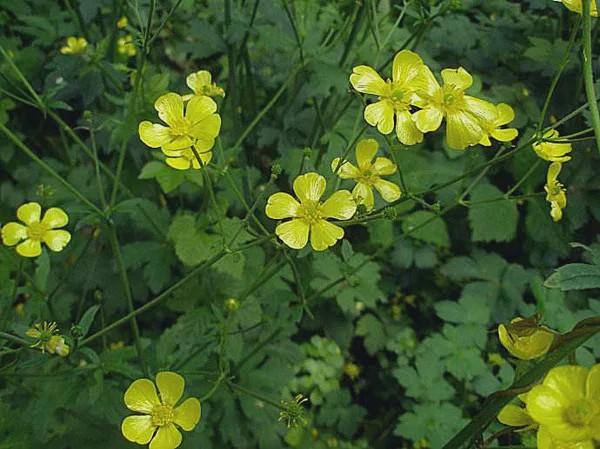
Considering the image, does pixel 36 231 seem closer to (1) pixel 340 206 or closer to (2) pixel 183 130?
(2) pixel 183 130

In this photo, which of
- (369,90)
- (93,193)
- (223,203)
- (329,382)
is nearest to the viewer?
(369,90)

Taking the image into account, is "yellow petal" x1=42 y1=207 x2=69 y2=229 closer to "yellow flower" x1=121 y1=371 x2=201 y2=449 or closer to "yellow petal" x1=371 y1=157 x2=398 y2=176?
"yellow flower" x1=121 y1=371 x2=201 y2=449

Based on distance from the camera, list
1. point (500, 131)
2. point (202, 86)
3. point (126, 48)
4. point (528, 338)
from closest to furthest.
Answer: point (528, 338) → point (500, 131) → point (202, 86) → point (126, 48)

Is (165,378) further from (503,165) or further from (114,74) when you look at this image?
(503,165)

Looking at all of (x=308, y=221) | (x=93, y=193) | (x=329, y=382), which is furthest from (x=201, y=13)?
(x=308, y=221)

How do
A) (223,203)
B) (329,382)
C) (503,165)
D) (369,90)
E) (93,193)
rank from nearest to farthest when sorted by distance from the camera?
(369,90) → (223,203) → (93,193) → (329,382) → (503,165)

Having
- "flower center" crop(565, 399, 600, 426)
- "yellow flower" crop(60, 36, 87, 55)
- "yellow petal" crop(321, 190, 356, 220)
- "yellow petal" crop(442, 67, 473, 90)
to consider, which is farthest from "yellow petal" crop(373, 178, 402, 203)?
"yellow flower" crop(60, 36, 87, 55)

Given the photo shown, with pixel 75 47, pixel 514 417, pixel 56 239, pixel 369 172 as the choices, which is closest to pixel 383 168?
pixel 369 172

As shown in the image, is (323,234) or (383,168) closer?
(323,234)
